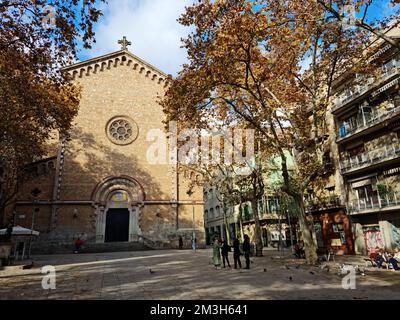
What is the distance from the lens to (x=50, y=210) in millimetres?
26422

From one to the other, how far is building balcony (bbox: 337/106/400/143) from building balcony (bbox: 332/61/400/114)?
160 centimetres

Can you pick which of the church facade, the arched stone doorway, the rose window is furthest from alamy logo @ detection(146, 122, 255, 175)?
the arched stone doorway

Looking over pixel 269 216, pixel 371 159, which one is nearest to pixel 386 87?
pixel 371 159

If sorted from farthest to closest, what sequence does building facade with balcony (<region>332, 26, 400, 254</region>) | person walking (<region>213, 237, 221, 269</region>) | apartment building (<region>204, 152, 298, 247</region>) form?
apartment building (<region>204, 152, 298, 247</region>) → building facade with balcony (<region>332, 26, 400, 254</region>) → person walking (<region>213, 237, 221, 269</region>)

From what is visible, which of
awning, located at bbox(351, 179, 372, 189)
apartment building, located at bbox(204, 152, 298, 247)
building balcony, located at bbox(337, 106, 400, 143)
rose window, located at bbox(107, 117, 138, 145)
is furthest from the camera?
apartment building, located at bbox(204, 152, 298, 247)

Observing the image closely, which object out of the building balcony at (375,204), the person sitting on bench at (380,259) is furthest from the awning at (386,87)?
the person sitting on bench at (380,259)

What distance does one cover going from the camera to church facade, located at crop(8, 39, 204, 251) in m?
26.5

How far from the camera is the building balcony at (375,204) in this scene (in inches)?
771

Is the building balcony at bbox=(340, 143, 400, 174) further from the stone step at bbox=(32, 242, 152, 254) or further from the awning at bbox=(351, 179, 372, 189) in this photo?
the stone step at bbox=(32, 242, 152, 254)

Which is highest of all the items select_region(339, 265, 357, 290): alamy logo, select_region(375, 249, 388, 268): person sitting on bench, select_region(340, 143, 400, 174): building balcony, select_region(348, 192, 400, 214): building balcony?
select_region(340, 143, 400, 174): building balcony

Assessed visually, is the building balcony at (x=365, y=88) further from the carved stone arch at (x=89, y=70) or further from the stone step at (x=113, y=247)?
the carved stone arch at (x=89, y=70)

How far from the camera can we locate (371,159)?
21.5 meters

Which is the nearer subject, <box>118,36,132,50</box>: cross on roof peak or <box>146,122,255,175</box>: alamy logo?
<box>146,122,255,175</box>: alamy logo
